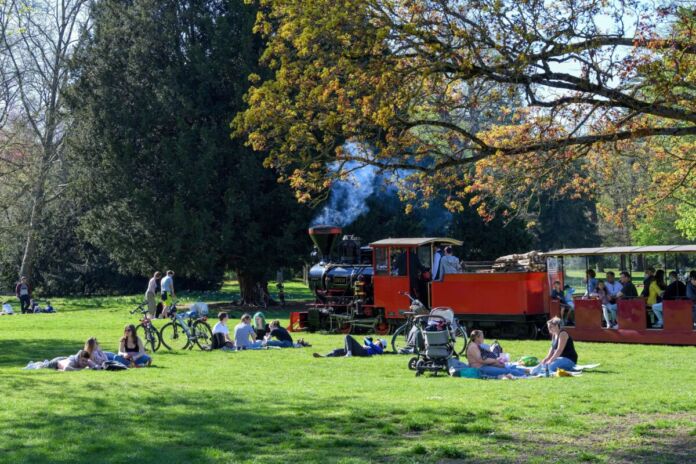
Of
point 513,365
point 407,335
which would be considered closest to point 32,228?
point 407,335

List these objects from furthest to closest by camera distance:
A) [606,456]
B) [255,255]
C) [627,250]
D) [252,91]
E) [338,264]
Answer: [255,255], [338,264], [627,250], [252,91], [606,456]

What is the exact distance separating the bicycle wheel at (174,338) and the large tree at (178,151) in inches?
533

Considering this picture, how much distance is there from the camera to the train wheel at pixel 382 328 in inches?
1120

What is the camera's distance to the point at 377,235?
4141 centimetres

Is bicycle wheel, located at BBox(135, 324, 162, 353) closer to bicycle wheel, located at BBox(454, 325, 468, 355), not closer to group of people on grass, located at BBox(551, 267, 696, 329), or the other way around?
bicycle wheel, located at BBox(454, 325, 468, 355)

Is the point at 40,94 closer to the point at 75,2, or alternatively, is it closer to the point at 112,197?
the point at 75,2

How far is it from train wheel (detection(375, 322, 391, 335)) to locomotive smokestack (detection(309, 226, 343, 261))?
3.73 meters

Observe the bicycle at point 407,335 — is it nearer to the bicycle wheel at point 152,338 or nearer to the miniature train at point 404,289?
the miniature train at point 404,289

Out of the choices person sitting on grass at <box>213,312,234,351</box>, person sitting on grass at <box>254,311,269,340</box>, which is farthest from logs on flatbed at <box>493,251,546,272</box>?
person sitting on grass at <box>213,312,234,351</box>

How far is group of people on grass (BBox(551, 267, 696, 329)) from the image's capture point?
22.9m

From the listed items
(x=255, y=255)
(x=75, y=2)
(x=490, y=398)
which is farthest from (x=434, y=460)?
(x=75, y=2)

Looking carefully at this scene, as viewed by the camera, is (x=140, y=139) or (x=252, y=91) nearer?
(x=252, y=91)

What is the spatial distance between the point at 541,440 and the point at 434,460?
5.14 ft

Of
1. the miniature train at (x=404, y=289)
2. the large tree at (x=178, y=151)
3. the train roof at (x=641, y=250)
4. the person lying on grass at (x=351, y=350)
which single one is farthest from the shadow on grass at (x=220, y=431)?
the large tree at (x=178, y=151)
